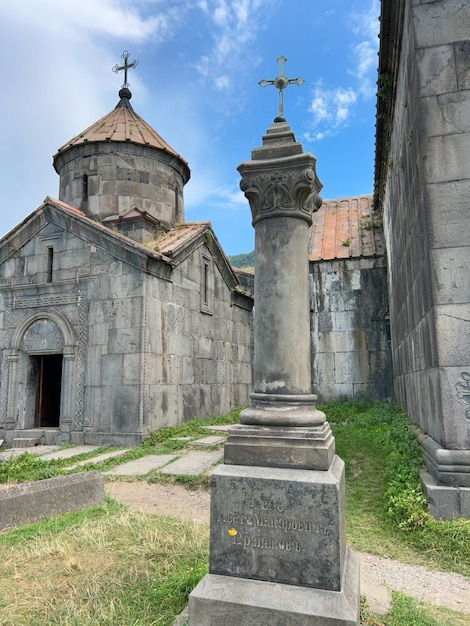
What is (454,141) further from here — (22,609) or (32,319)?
(32,319)

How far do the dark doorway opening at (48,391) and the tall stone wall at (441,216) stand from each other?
9.37 m

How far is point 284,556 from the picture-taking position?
2.79 metres

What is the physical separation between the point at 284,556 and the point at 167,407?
26.4 feet

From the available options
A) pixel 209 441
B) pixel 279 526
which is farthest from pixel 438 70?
pixel 209 441

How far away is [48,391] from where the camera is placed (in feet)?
41.1

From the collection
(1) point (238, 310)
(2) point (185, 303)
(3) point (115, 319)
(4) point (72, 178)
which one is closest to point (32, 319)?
(3) point (115, 319)

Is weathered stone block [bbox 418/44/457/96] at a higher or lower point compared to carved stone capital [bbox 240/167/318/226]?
higher

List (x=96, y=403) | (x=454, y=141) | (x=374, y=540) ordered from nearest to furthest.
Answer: (x=374, y=540), (x=454, y=141), (x=96, y=403)

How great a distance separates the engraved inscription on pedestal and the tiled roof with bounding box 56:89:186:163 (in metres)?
12.4

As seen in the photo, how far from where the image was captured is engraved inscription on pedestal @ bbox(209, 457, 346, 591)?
274cm

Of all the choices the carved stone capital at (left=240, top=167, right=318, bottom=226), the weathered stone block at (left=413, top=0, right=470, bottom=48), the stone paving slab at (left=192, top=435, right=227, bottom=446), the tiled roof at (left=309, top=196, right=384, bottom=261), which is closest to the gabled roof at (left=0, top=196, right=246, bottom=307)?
the tiled roof at (left=309, top=196, right=384, bottom=261)

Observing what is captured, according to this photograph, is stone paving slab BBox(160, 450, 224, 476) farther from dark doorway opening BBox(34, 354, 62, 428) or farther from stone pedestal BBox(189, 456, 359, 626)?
dark doorway opening BBox(34, 354, 62, 428)

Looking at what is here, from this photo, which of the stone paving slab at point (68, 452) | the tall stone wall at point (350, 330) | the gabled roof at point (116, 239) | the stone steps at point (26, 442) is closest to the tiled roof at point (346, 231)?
the tall stone wall at point (350, 330)

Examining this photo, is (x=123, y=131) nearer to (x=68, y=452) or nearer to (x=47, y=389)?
(x=47, y=389)
